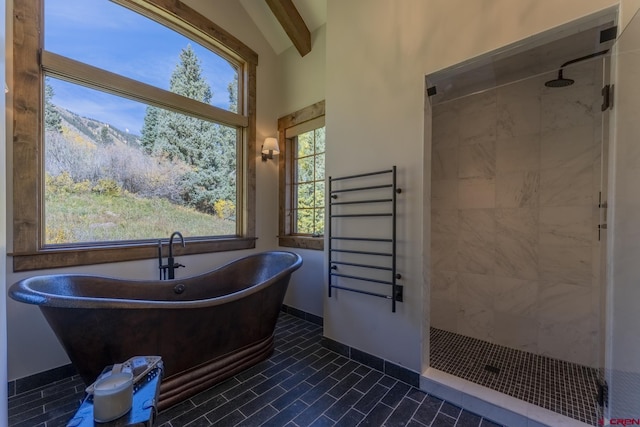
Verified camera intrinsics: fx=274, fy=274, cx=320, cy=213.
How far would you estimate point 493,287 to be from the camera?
2.56 m

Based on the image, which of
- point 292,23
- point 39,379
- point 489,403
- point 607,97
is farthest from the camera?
point 292,23

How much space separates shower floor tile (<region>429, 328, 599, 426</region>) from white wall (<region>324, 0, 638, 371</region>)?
18.9 inches

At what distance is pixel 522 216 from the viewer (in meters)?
2.41

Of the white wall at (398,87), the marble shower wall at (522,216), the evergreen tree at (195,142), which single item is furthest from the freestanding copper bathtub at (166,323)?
the marble shower wall at (522,216)

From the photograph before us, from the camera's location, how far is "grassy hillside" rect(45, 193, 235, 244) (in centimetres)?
219

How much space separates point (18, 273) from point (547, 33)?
3691mm

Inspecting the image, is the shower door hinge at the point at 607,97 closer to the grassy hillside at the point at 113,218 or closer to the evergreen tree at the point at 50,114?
the grassy hillside at the point at 113,218

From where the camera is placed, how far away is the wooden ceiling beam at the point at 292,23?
3096 millimetres

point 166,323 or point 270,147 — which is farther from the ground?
point 270,147

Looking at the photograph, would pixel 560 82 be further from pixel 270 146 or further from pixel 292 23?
pixel 270 146

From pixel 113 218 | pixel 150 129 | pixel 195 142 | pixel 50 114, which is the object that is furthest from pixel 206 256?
pixel 50 114

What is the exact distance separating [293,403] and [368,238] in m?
1.28

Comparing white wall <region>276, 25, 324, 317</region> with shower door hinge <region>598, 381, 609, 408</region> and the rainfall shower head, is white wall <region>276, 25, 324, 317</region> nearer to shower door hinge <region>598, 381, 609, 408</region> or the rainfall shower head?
the rainfall shower head

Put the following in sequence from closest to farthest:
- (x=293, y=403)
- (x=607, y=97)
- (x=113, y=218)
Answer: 1. (x=607, y=97)
2. (x=293, y=403)
3. (x=113, y=218)
